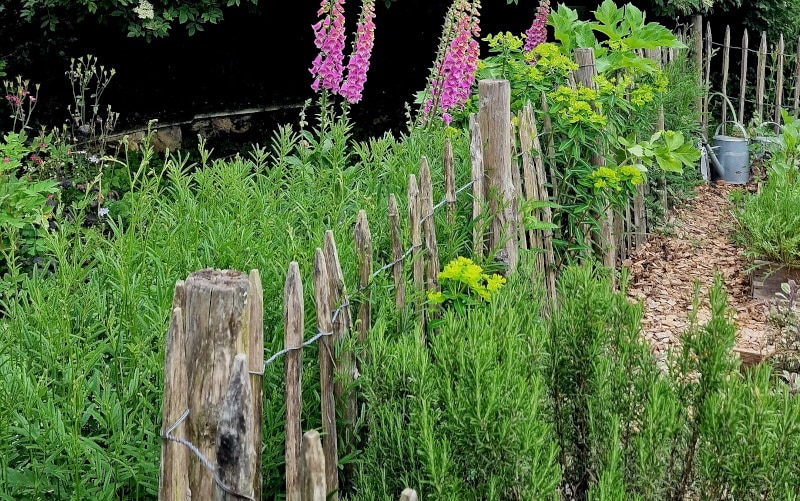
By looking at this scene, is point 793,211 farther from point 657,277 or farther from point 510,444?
point 510,444

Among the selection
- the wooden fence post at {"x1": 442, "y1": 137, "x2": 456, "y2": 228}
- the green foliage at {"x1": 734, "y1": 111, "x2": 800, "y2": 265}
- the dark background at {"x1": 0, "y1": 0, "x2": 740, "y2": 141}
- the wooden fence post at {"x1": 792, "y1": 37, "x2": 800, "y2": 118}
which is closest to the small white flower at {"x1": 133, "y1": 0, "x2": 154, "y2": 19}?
the dark background at {"x1": 0, "y1": 0, "x2": 740, "y2": 141}

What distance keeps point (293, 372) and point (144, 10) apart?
18.2 ft

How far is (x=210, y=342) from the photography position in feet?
4.71

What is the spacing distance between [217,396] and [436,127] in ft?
8.95

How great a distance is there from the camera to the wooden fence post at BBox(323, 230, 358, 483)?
6.24 feet

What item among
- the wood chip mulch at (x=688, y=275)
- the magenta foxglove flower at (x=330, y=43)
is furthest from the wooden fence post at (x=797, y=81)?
the magenta foxglove flower at (x=330, y=43)

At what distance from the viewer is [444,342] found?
184cm

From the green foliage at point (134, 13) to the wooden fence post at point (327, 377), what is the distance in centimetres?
530

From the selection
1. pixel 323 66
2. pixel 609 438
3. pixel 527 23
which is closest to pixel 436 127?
pixel 323 66

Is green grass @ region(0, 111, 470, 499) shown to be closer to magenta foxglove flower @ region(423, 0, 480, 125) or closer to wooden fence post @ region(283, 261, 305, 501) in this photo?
wooden fence post @ region(283, 261, 305, 501)

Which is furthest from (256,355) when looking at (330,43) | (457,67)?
(457,67)

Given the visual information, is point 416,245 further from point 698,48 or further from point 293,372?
point 698,48

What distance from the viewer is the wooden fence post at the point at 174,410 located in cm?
136

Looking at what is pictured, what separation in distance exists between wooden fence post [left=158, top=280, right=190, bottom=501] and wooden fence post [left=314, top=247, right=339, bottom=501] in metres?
0.43
